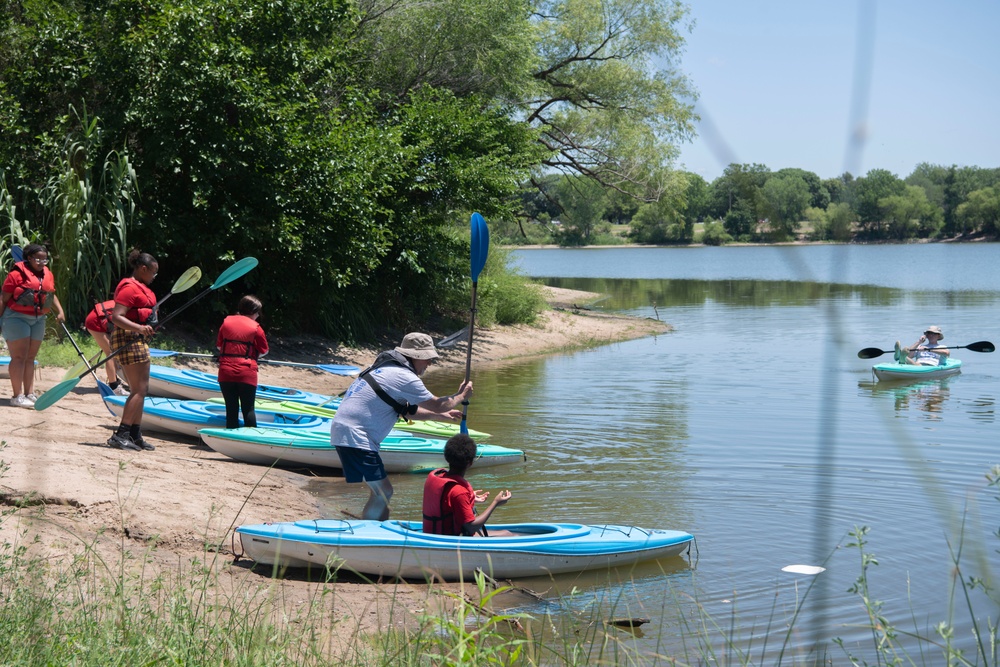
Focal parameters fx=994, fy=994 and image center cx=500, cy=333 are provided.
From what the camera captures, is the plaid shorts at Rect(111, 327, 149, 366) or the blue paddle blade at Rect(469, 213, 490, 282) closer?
the plaid shorts at Rect(111, 327, 149, 366)

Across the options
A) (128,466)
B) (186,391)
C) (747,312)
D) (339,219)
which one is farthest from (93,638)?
(747,312)

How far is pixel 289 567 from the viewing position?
6.75 m

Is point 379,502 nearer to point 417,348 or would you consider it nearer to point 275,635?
point 417,348

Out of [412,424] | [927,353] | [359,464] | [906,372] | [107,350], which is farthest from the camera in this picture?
[927,353]

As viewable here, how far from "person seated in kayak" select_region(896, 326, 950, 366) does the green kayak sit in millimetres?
9102

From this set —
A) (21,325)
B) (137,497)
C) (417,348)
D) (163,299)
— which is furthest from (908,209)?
(21,325)

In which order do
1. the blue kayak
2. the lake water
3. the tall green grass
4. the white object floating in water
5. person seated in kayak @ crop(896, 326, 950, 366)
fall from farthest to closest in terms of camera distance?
person seated in kayak @ crop(896, 326, 950, 366), the blue kayak, the white object floating in water, the lake water, the tall green grass

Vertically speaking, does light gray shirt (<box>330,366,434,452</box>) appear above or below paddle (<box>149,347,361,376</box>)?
above

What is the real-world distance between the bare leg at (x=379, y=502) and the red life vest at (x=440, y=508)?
63cm

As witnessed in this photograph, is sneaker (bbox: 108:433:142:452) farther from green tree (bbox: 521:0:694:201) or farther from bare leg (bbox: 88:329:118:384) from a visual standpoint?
green tree (bbox: 521:0:694:201)

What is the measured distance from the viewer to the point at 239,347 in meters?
9.47

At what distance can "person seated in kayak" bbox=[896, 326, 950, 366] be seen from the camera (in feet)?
56.1

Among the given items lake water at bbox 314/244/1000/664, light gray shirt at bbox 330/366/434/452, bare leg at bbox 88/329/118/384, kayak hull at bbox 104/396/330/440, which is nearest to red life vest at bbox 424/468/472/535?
light gray shirt at bbox 330/366/434/452

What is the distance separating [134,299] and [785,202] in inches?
305
